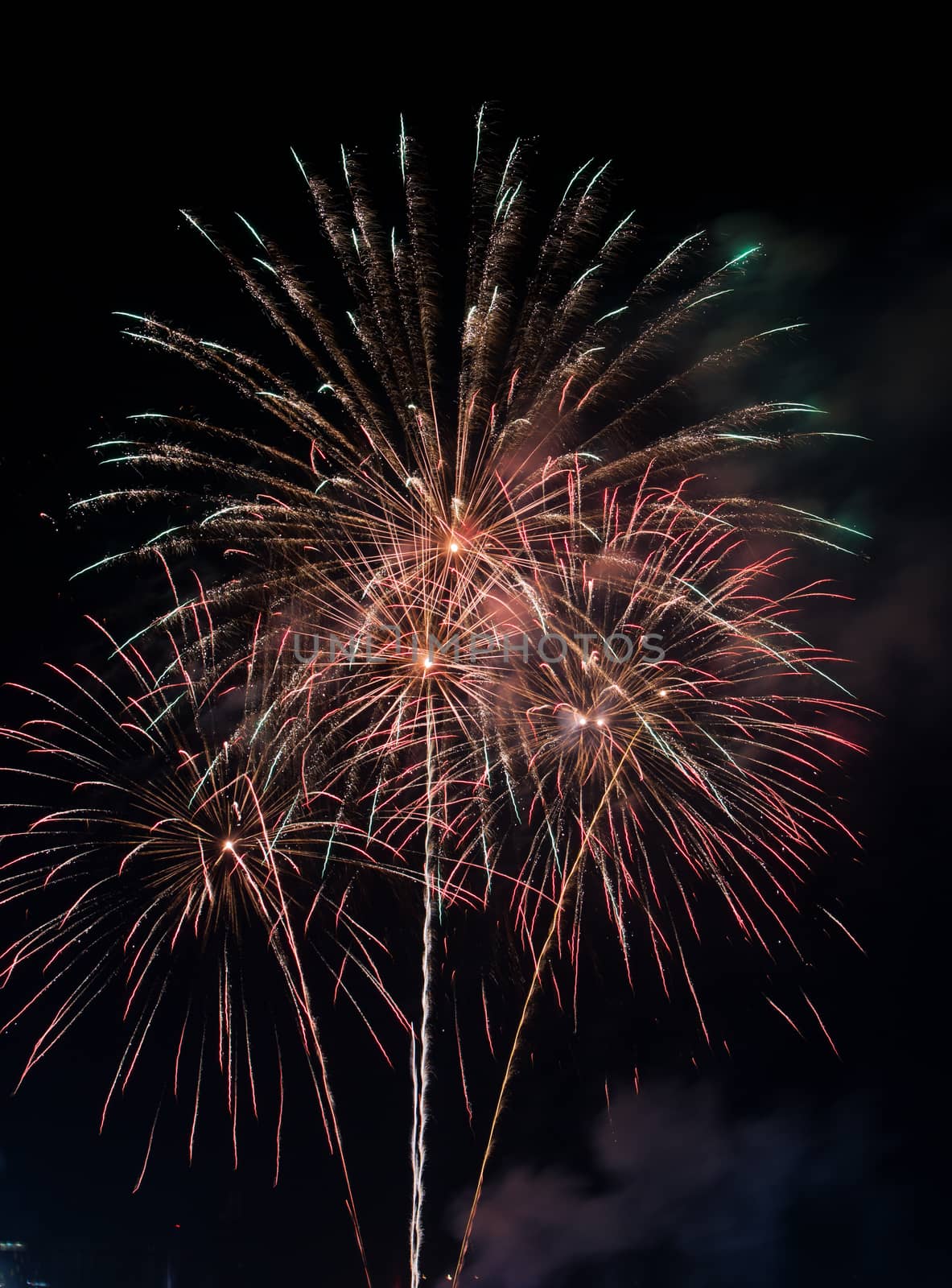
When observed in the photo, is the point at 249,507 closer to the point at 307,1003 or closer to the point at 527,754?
the point at 527,754

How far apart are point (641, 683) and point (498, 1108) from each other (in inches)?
292

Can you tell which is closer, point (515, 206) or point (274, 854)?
point (515, 206)

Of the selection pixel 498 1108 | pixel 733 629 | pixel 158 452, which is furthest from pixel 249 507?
pixel 498 1108

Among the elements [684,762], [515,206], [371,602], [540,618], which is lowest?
[684,762]

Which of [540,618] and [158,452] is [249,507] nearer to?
[158,452]

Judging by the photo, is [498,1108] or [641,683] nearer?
[641,683]

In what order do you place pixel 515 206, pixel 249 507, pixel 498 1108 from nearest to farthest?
pixel 515 206, pixel 249 507, pixel 498 1108

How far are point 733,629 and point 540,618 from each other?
9.48ft

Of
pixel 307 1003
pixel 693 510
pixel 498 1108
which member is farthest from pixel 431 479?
Result: pixel 498 1108

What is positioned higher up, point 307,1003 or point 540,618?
point 540,618

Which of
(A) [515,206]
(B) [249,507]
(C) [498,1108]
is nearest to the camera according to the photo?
(A) [515,206]

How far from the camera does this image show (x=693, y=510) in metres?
12.7

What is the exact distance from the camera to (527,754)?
13.0 meters

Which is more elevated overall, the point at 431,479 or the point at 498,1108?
Answer: the point at 431,479
